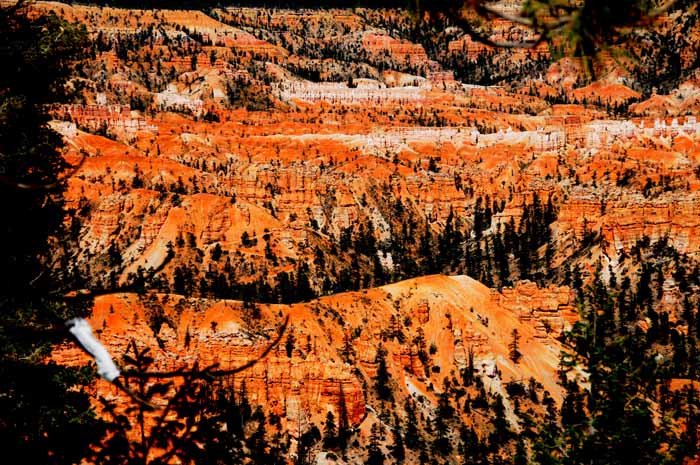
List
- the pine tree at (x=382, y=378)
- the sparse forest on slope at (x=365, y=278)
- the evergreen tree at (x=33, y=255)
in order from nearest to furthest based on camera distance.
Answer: the evergreen tree at (x=33, y=255) → the sparse forest on slope at (x=365, y=278) → the pine tree at (x=382, y=378)

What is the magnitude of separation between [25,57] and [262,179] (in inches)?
4957

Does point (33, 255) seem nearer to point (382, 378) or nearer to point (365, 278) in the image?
point (382, 378)

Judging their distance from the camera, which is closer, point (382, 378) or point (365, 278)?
point (382, 378)

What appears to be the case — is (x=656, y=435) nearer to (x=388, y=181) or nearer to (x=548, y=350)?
(x=548, y=350)

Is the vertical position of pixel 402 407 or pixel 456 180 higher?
pixel 456 180

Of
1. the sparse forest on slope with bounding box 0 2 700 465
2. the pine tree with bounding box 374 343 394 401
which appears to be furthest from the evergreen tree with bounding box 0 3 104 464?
the pine tree with bounding box 374 343 394 401

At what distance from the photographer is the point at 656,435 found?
1245 cm

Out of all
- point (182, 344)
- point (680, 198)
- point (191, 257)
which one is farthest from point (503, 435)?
point (680, 198)

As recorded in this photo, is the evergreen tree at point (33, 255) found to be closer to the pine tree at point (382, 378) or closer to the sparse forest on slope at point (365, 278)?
the sparse forest on slope at point (365, 278)

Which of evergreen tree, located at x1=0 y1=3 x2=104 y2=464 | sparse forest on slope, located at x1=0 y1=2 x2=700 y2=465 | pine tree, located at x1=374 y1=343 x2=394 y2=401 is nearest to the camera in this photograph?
evergreen tree, located at x1=0 y1=3 x2=104 y2=464

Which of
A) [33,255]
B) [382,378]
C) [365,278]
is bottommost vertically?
[382,378]

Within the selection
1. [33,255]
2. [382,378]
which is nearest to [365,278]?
[382,378]

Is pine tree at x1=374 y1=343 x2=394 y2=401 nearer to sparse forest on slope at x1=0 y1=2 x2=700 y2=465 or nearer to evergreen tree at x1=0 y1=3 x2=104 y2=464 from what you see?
sparse forest on slope at x1=0 y1=2 x2=700 y2=465

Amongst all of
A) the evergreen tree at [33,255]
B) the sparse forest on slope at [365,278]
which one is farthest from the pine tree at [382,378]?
the evergreen tree at [33,255]
